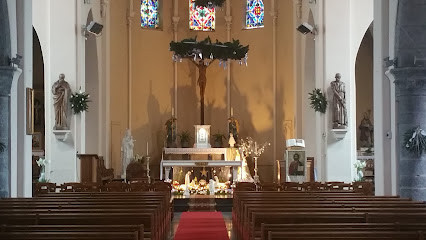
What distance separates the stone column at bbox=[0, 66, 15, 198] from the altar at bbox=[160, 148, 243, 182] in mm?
10008

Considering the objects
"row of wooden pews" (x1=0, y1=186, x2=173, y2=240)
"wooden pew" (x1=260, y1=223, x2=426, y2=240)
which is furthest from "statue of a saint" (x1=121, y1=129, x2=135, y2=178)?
"wooden pew" (x1=260, y1=223, x2=426, y2=240)

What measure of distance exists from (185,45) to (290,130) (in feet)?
15.5

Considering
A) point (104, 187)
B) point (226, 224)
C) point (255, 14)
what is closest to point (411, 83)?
point (226, 224)

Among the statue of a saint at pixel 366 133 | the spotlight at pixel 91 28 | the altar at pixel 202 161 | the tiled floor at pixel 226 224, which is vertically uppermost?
the spotlight at pixel 91 28

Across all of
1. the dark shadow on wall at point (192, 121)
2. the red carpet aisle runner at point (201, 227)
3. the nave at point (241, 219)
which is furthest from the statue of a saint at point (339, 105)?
the nave at point (241, 219)

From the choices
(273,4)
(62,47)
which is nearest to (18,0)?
(62,47)

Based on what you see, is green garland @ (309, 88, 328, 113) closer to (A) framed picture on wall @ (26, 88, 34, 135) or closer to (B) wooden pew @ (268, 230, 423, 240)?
(A) framed picture on wall @ (26, 88, 34, 135)

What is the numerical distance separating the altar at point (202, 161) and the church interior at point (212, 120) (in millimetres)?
59

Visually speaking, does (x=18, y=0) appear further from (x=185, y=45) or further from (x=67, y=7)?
(x=185, y=45)

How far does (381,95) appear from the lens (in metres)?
14.4

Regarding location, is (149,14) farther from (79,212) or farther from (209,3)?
(79,212)

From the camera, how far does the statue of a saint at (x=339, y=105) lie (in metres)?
20.1

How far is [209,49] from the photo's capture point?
81.7 ft

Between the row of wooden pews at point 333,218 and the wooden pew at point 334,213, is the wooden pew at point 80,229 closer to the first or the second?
the row of wooden pews at point 333,218
